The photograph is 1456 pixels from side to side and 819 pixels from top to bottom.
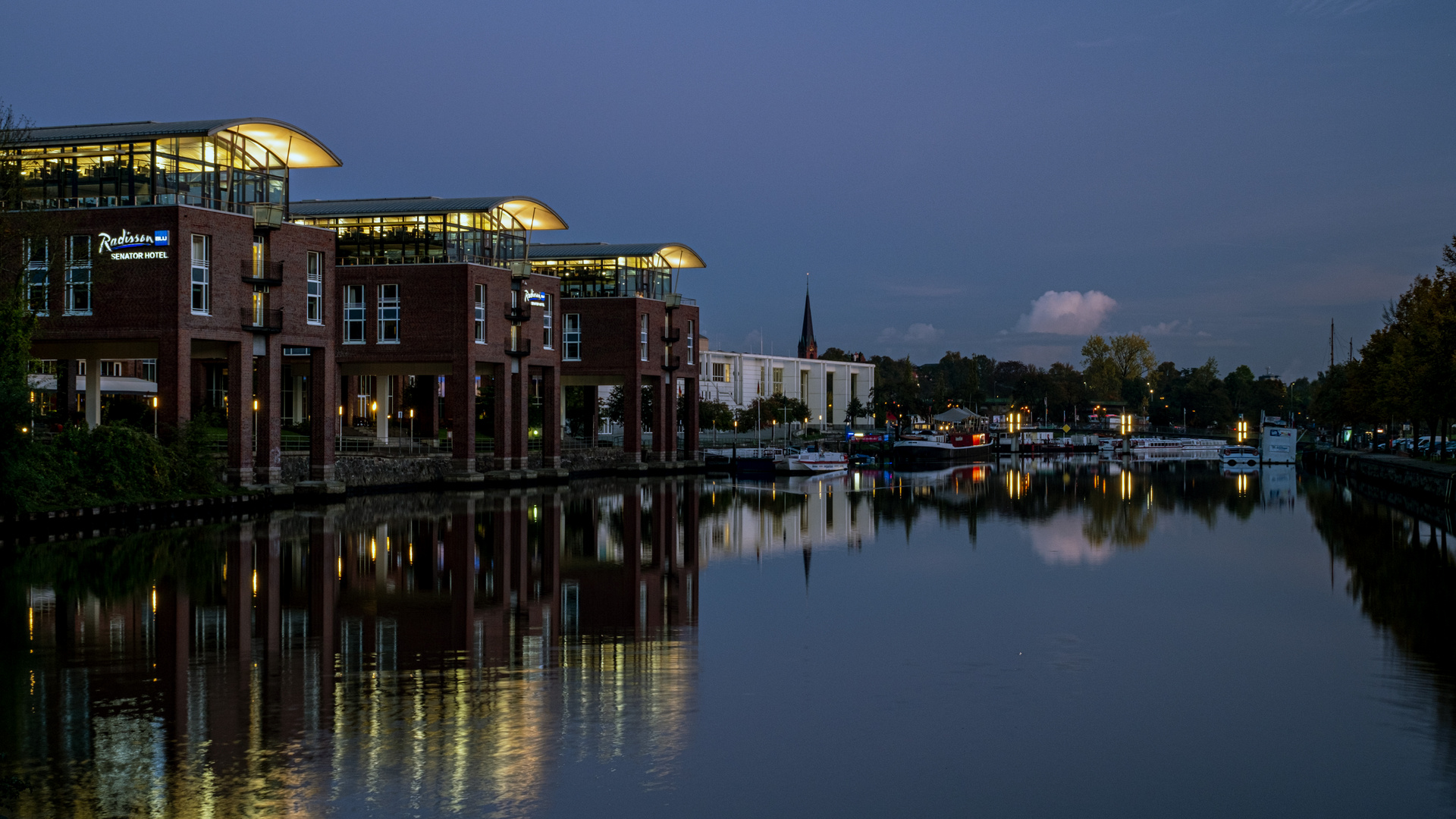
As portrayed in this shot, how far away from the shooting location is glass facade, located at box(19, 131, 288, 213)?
41.9 metres

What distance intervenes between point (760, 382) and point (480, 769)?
434ft

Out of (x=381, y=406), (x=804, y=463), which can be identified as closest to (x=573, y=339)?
(x=381, y=406)

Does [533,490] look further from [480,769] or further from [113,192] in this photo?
[480,769]

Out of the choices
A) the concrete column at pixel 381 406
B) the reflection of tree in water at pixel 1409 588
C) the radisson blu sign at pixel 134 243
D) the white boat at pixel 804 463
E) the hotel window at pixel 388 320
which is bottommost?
the reflection of tree in water at pixel 1409 588

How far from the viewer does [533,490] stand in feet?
185

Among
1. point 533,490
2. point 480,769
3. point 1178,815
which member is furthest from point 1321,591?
point 533,490

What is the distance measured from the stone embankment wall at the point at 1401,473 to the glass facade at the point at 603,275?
4235 cm

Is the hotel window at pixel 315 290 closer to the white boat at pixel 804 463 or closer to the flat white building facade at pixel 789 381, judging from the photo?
the white boat at pixel 804 463

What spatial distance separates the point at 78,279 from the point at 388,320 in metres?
16.9

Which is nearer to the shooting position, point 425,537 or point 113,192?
point 425,537

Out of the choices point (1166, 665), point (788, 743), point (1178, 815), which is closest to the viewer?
point (1178, 815)

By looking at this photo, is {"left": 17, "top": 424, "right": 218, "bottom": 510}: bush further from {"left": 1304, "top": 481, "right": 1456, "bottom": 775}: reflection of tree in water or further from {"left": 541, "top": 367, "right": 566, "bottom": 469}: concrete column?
{"left": 1304, "top": 481, "right": 1456, "bottom": 775}: reflection of tree in water

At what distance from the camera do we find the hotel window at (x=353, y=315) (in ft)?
189

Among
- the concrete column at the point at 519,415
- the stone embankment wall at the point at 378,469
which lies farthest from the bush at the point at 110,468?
the concrete column at the point at 519,415
